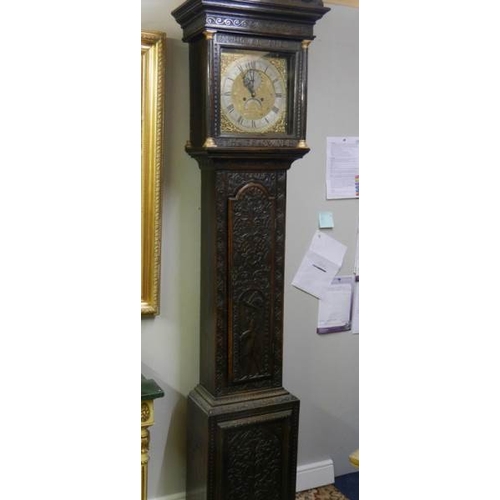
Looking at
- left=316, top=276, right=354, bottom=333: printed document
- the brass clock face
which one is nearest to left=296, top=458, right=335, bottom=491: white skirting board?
left=316, top=276, right=354, bottom=333: printed document

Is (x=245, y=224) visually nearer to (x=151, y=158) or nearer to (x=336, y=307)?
(x=151, y=158)

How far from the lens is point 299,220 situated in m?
2.95

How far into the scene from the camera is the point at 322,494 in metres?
3.10

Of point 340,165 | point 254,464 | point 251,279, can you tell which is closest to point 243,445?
point 254,464

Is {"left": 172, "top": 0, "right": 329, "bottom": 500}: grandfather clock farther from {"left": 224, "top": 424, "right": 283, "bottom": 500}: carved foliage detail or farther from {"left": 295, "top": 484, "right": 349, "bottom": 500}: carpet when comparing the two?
{"left": 295, "top": 484, "right": 349, "bottom": 500}: carpet

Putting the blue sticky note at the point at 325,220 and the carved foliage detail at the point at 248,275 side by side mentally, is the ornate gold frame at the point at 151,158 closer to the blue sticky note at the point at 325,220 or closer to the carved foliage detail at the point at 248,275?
the carved foliage detail at the point at 248,275

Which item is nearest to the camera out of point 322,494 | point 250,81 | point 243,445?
point 250,81

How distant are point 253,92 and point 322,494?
1.88 metres

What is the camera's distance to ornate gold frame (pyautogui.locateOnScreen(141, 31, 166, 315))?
2496mm

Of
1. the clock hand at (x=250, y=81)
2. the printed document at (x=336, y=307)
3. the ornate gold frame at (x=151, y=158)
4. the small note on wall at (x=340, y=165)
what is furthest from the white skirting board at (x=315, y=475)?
the clock hand at (x=250, y=81)
